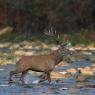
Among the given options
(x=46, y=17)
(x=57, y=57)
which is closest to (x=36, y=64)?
(x=57, y=57)

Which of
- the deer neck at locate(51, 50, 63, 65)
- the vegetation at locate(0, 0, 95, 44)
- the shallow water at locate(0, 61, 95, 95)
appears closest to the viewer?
the shallow water at locate(0, 61, 95, 95)

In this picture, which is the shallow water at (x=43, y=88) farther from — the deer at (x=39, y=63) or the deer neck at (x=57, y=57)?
the deer neck at (x=57, y=57)

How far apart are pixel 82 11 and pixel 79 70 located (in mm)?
24452

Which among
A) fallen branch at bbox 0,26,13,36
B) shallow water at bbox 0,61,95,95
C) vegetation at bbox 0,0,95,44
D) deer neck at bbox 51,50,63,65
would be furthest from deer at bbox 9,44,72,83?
fallen branch at bbox 0,26,13,36

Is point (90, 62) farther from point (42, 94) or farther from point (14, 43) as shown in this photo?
point (14, 43)

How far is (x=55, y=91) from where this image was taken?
52.0 ft

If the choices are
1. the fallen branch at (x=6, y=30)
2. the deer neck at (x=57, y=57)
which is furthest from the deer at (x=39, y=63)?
the fallen branch at (x=6, y=30)

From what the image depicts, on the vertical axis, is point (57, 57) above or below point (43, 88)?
above

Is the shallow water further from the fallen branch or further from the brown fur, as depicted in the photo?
the fallen branch

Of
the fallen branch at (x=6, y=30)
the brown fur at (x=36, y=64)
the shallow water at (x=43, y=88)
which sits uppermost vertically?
the fallen branch at (x=6, y=30)

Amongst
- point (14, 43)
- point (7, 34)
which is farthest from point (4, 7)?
point (14, 43)

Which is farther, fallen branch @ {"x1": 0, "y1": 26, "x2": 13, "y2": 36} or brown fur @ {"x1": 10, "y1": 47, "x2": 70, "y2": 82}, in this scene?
fallen branch @ {"x1": 0, "y1": 26, "x2": 13, "y2": 36}

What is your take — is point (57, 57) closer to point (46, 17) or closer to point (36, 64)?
point (36, 64)

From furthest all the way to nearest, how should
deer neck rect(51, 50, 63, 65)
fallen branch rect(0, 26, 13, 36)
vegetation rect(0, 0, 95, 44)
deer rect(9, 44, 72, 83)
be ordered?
fallen branch rect(0, 26, 13, 36) → vegetation rect(0, 0, 95, 44) → deer neck rect(51, 50, 63, 65) → deer rect(9, 44, 72, 83)
